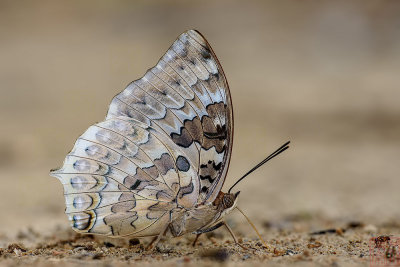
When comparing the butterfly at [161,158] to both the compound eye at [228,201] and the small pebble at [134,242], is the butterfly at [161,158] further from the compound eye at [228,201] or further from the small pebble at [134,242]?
the small pebble at [134,242]

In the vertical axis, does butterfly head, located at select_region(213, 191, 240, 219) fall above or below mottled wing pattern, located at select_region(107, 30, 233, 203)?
below

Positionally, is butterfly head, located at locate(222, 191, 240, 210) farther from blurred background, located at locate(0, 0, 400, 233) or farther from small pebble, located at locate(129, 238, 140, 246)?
blurred background, located at locate(0, 0, 400, 233)

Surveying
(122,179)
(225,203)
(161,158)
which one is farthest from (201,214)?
(122,179)

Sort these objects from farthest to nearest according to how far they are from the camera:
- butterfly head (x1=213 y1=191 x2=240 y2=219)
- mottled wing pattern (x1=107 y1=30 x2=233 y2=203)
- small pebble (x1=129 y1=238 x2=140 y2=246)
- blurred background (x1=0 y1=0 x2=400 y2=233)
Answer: blurred background (x1=0 y1=0 x2=400 y2=233) < small pebble (x1=129 y1=238 x2=140 y2=246) < mottled wing pattern (x1=107 y1=30 x2=233 y2=203) < butterfly head (x1=213 y1=191 x2=240 y2=219)

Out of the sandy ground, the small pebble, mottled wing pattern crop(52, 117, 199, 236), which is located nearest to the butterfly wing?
mottled wing pattern crop(52, 117, 199, 236)

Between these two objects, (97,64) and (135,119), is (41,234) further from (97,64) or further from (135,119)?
(97,64)

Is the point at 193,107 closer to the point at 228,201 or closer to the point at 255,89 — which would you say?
the point at 228,201

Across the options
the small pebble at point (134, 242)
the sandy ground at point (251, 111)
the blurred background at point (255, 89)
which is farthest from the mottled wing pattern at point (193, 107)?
the blurred background at point (255, 89)
